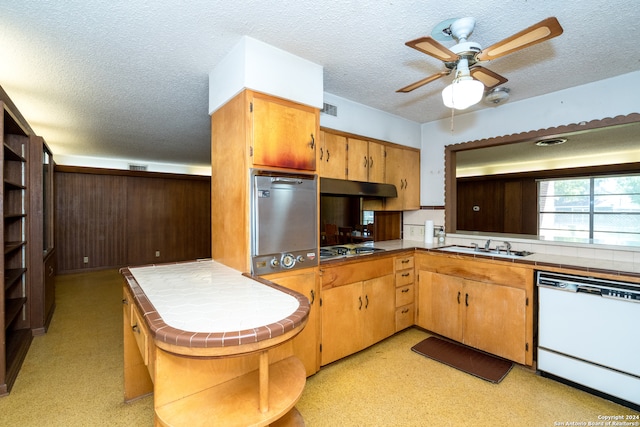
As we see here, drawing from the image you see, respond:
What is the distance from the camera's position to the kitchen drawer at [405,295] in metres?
2.97

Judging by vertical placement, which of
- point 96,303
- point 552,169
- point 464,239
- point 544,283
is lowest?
point 96,303

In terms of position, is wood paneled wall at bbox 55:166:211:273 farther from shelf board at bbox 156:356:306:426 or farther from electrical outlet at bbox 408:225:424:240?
shelf board at bbox 156:356:306:426

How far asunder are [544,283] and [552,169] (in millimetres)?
5080

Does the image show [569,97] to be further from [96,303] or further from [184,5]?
[96,303]

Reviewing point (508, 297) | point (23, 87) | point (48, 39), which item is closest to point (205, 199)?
point (23, 87)

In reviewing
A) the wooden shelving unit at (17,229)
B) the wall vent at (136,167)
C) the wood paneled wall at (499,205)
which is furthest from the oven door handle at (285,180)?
the wood paneled wall at (499,205)

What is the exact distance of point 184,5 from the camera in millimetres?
1593

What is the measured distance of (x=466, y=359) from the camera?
101 inches

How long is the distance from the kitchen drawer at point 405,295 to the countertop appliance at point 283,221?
119cm

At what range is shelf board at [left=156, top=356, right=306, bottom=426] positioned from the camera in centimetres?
109

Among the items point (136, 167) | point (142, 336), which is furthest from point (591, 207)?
point (136, 167)

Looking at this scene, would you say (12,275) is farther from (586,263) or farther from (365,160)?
(586,263)

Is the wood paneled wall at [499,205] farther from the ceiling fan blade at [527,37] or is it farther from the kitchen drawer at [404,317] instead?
the ceiling fan blade at [527,37]

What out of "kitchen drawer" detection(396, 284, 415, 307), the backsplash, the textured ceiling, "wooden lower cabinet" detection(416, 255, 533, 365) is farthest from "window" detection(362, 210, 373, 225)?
the textured ceiling
